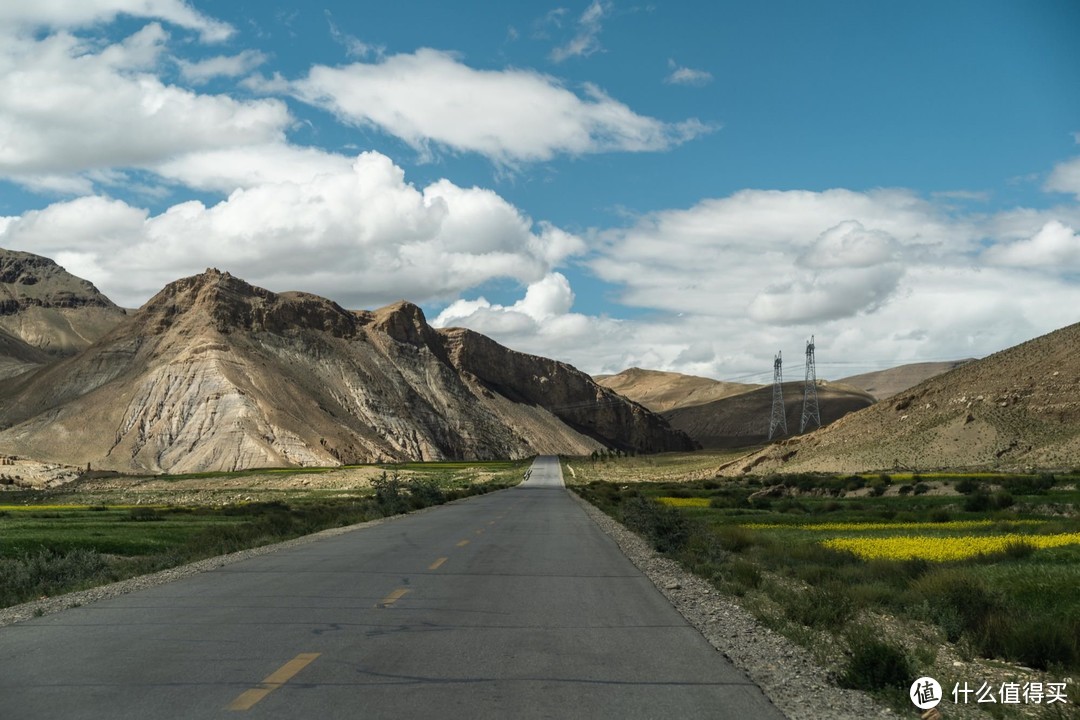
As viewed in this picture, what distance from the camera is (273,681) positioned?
7.64 metres

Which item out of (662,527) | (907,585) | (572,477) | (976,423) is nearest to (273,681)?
(907,585)

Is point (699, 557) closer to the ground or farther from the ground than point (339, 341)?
closer to the ground

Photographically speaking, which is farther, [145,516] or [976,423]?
[976,423]

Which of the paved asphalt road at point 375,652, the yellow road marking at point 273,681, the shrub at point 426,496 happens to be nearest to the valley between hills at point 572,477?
the paved asphalt road at point 375,652

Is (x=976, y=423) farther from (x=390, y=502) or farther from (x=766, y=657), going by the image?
(x=766, y=657)

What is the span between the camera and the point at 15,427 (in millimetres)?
108312

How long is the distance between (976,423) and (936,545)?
56.0 meters

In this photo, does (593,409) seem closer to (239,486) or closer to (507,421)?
(507,421)

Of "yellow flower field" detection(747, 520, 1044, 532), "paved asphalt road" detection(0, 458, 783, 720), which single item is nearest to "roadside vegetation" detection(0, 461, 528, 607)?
"paved asphalt road" detection(0, 458, 783, 720)

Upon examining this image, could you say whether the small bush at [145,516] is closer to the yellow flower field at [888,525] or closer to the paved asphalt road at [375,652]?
the yellow flower field at [888,525]

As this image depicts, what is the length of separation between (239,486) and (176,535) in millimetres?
53944

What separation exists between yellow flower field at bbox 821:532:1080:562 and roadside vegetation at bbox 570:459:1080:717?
0.04 m

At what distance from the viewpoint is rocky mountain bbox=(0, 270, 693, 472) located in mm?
106438

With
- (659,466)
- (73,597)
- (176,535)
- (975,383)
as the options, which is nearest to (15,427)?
(659,466)
